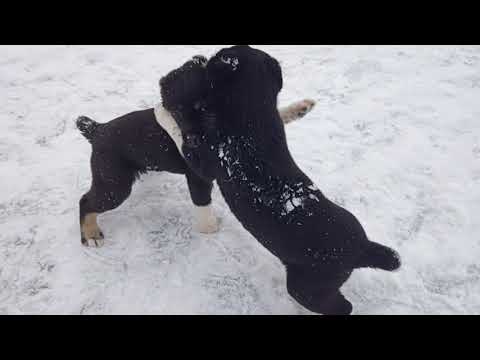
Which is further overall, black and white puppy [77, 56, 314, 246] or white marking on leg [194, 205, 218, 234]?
white marking on leg [194, 205, 218, 234]

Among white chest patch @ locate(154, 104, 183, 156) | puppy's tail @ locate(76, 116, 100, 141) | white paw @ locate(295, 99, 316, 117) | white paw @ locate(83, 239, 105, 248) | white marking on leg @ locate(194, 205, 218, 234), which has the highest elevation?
white paw @ locate(295, 99, 316, 117)

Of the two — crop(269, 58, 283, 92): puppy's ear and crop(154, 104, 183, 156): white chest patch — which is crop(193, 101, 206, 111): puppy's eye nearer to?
crop(154, 104, 183, 156): white chest patch

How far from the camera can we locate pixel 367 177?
3590mm

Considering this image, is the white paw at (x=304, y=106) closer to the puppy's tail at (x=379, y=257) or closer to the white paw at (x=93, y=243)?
the puppy's tail at (x=379, y=257)

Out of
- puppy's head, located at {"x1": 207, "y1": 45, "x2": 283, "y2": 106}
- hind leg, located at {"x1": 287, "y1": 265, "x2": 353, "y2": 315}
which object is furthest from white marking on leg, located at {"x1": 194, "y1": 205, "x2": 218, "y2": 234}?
puppy's head, located at {"x1": 207, "y1": 45, "x2": 283, "y2": 106}

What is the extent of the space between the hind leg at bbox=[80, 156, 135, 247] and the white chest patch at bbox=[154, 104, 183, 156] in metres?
0.48

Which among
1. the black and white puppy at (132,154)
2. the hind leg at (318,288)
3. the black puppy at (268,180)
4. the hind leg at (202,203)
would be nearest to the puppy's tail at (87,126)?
the black and white puppy at (132,154)

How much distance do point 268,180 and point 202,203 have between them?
3.08ft

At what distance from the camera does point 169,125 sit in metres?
2.45

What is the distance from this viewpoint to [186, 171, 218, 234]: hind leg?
2.82 meters

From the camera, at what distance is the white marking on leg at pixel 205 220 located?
3045 mm

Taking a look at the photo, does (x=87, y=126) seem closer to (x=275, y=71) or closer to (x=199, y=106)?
(x=199, y=106)

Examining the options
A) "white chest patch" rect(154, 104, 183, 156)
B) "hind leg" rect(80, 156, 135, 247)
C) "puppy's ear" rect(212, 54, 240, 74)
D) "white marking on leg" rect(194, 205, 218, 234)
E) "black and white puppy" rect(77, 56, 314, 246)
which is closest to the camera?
"puppy's ear" rect(212, 54, 240, 74)

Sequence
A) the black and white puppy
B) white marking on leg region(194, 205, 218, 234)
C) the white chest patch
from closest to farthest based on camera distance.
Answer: the white chest patch
the black and white puppy
white marking on leg region(194, 205, 218, 234)
